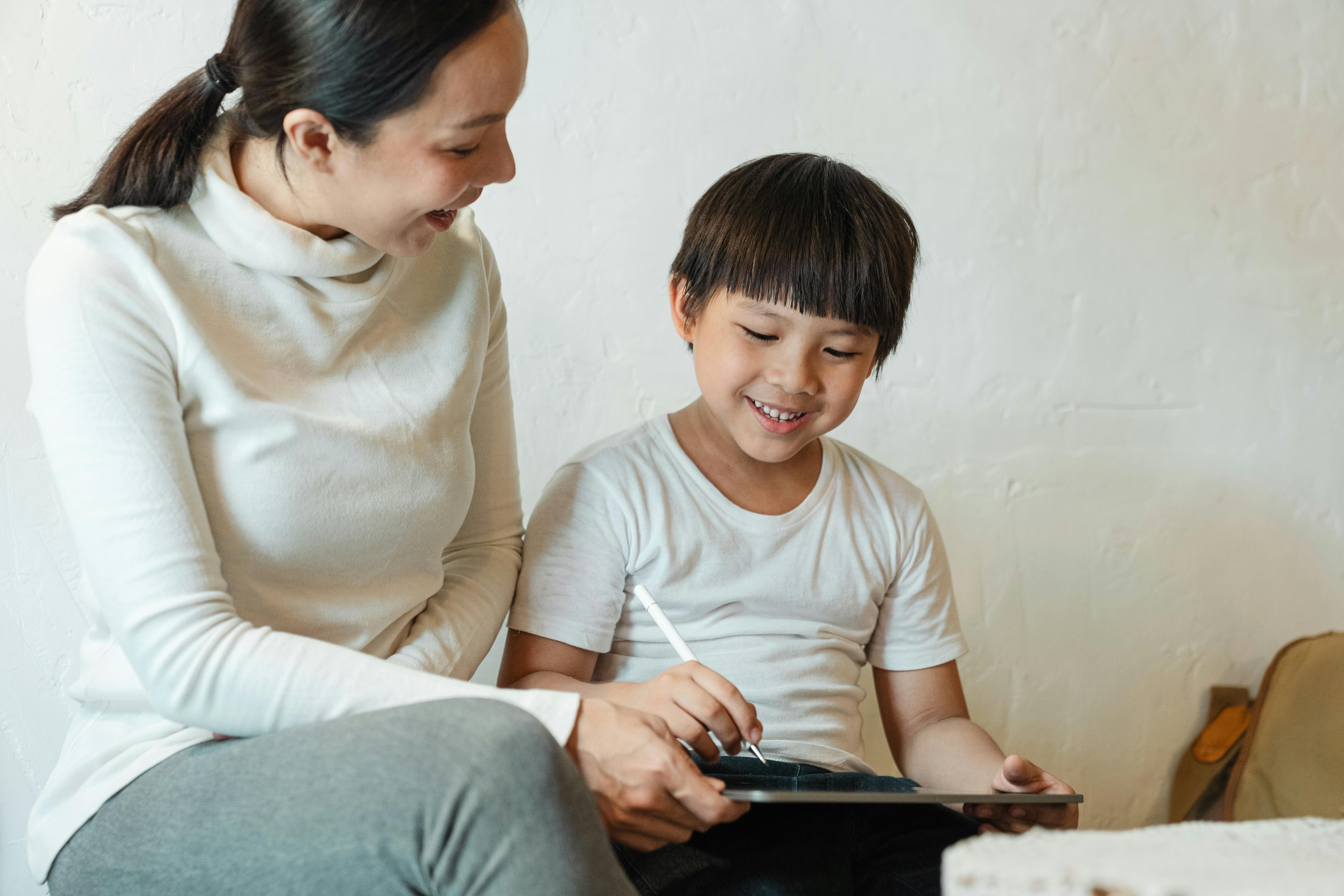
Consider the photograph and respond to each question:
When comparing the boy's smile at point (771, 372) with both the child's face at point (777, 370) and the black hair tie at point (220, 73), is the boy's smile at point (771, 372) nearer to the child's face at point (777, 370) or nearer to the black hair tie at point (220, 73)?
the child's face at point (777, 370)

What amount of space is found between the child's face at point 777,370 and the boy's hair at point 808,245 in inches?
0.5

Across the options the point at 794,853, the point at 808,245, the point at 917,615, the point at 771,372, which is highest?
the point at 808,245

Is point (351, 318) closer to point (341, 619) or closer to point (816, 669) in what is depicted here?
point (341, 619)

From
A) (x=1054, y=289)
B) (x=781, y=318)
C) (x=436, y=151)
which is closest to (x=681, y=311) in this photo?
(x=781, y=318)

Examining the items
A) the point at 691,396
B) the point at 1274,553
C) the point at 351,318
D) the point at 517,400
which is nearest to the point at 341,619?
the point at 351,318

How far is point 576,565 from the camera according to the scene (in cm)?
97

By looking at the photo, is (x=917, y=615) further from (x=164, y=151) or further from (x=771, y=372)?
(x=164, y=151)

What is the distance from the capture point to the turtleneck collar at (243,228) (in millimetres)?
738

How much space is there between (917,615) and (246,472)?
2.06 ft

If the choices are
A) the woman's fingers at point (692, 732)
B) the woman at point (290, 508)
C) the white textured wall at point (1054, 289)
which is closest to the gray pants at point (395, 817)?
the woman at point (290, 508)

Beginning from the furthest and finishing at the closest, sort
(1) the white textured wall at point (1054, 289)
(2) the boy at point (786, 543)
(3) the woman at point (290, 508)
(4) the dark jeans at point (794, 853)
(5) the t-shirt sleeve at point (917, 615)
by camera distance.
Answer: (1) the white textured wall at point (1054, 289) < (5) the t-shirt sleeve at point (917, 615) < (2) the boy at point (786, 543) < (4) the dark jeans at point (794, 853) < (3) the woman at point (290, 508)

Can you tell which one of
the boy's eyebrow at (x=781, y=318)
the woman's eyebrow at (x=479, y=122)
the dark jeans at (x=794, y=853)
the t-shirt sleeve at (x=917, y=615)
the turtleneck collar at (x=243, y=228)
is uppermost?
the woman's eyebrow at (x=479, y=122)

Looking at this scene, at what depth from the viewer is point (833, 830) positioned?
2.76 feet

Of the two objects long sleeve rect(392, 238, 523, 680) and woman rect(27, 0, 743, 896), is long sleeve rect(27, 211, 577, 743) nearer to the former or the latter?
woman rect(27, 0, 743, 896)
